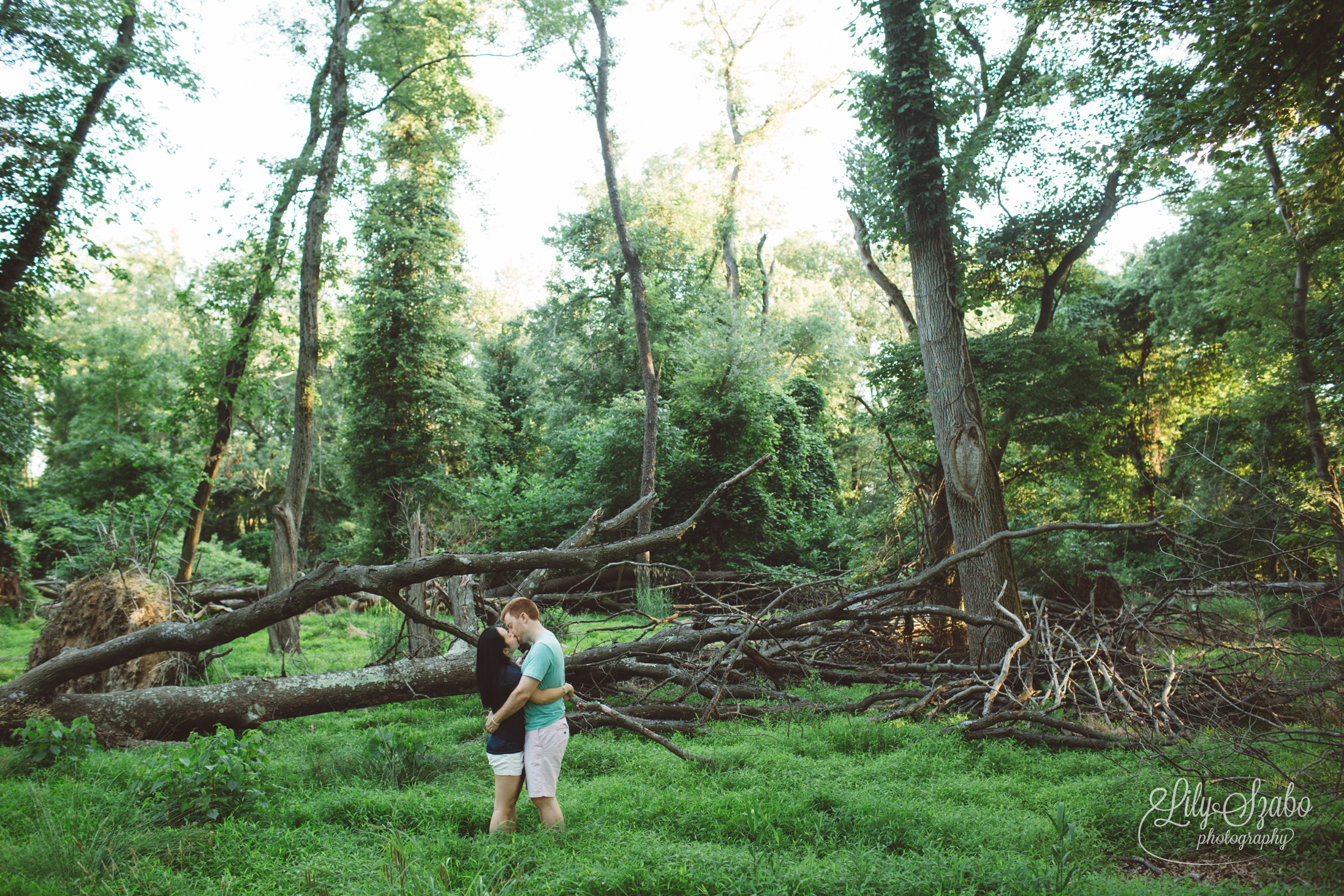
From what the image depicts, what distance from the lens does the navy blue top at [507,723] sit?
13.1 ft

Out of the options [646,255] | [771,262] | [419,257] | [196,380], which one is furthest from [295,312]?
[771,262]

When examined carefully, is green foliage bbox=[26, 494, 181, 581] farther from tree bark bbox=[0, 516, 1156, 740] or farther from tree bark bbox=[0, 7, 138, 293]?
tree bark bbox=[0, 7, 138, 293]

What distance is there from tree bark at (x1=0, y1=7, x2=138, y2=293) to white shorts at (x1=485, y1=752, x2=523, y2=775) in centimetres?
1233

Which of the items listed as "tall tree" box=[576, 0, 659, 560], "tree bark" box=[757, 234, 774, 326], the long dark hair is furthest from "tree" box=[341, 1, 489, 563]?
the long dark hair

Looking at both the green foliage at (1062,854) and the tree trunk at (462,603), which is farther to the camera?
the tree trunk at (462,603)

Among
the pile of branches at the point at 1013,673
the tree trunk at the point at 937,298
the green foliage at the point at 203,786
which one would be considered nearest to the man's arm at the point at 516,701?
the green foliage at the point at 203,786

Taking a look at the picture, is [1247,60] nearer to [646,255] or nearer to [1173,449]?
[1173,449]

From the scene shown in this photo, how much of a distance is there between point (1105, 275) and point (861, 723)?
74.2 ft

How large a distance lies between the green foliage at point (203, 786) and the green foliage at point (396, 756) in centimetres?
76

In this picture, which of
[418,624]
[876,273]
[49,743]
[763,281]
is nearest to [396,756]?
[49,743]

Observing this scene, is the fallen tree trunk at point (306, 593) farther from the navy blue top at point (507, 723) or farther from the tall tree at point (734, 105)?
the tall tree at point (734, 105)

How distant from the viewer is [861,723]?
582 cm

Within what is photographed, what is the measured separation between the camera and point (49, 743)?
4.92 m

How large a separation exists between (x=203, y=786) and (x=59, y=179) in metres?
12.1
